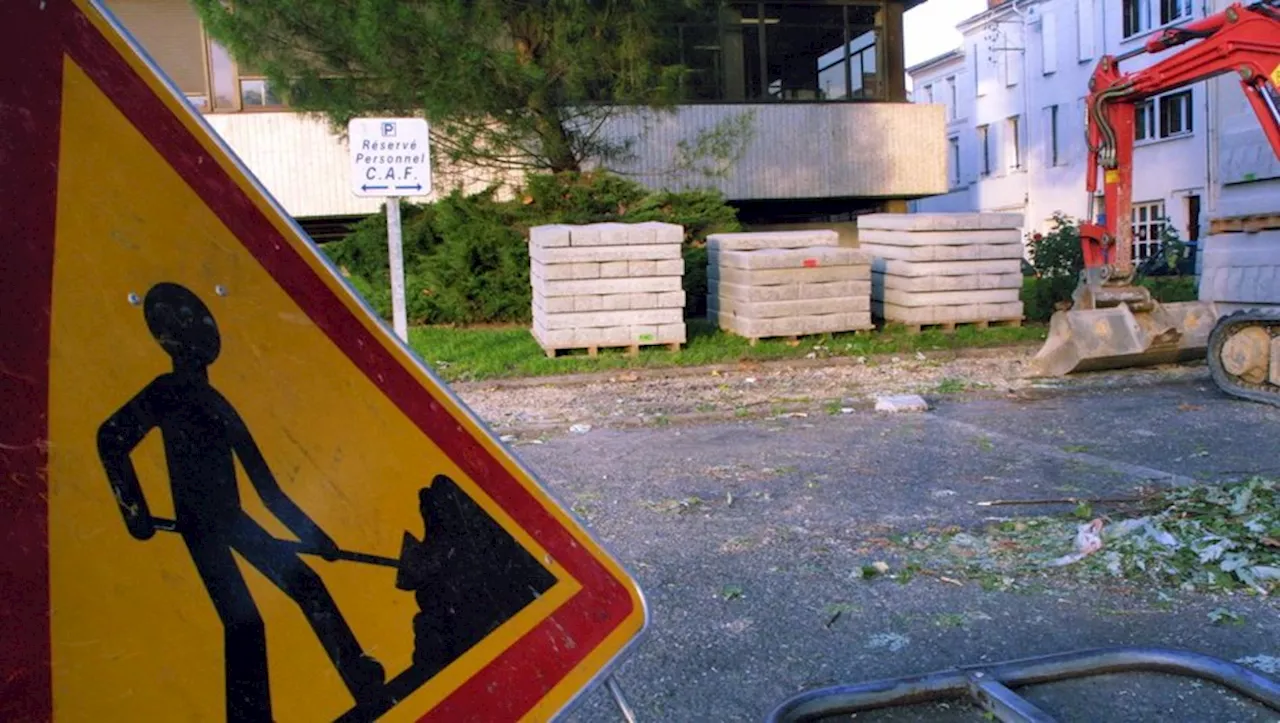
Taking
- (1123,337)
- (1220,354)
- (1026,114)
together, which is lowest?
(1220,354)

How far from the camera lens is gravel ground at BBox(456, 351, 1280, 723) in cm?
411

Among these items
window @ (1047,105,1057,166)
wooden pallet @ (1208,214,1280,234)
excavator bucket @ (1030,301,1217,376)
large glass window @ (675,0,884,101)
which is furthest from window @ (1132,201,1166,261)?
excavator bucket @ (1030,301,1217,376)

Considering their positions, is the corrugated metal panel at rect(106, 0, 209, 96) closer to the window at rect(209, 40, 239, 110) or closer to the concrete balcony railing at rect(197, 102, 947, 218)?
the window at rect(209, 40, 239, 110)

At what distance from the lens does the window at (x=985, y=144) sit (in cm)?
4497

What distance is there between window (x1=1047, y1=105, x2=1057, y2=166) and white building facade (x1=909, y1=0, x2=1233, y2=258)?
4 centimetres

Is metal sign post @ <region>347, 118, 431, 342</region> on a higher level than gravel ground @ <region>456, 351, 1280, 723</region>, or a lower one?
higher

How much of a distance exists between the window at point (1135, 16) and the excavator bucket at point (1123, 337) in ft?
85.5

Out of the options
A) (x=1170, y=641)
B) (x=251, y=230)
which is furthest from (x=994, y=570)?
(x=251, y=230)

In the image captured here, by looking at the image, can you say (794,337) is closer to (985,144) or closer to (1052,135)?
(1052,135)

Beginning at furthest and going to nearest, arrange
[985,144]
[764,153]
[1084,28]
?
[985,144]
[1084,28]
[764,153]

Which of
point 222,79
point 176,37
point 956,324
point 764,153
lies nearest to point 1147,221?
point 764,153

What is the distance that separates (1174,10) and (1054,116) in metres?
7.70

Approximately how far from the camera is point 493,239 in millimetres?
16141

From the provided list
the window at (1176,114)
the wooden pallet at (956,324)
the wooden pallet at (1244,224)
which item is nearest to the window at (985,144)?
the window at (1176,114)
